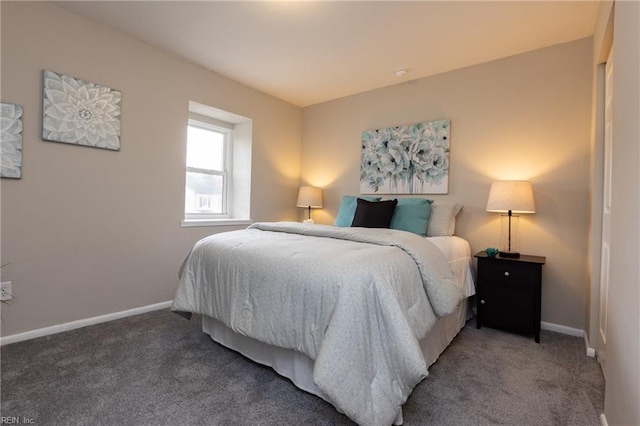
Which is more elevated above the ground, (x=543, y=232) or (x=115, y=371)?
(x=543, y=232)

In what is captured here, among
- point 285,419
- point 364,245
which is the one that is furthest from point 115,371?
point 364,245

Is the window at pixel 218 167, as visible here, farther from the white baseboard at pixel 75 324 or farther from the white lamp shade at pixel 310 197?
the white baseboard at pixel 75 324

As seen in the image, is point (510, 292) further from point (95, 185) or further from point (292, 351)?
point (95, 185)

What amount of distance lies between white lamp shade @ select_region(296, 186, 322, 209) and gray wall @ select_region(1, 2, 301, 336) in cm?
121

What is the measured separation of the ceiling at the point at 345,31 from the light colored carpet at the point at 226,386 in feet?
7.99

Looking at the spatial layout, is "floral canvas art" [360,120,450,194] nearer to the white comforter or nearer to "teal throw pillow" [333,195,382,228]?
"teal throw pillow" [333,195,382,228]

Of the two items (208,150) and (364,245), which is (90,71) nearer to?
(208,150)

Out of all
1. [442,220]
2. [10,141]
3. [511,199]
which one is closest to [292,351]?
[442,220]

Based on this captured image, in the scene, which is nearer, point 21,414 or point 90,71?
point 21,414

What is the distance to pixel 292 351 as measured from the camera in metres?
1.70

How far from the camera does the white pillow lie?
290cm

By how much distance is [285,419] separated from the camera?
Answer: 1.44 meters

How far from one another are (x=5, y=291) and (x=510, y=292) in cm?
370

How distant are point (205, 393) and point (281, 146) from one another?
3.19 m
